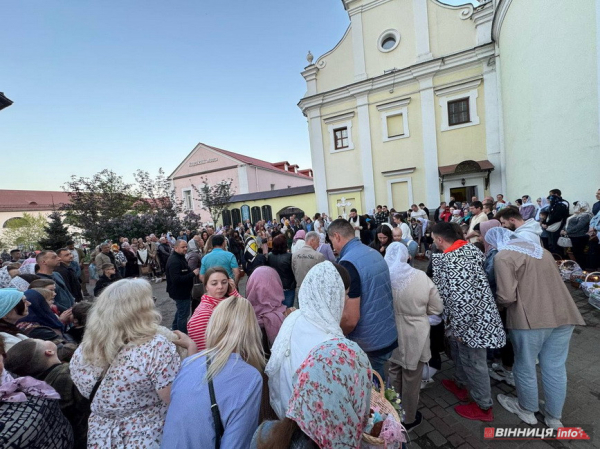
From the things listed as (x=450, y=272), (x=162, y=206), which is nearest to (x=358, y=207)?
(x=162, y=206)

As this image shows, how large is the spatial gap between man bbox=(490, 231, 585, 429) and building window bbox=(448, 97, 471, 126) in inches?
556

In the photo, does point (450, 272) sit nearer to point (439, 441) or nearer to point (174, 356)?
point (439, 441)

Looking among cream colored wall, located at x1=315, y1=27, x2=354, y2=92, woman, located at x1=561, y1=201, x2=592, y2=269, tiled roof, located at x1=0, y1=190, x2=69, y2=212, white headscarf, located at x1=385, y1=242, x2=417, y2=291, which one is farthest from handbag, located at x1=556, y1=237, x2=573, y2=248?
tiled roof, located at x1=0, y1=190, x2=69, y2=212

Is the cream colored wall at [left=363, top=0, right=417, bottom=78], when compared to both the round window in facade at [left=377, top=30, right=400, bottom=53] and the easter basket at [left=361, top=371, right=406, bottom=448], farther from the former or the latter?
the easter basket at [left=361, top=371, right=406, bottom=448]

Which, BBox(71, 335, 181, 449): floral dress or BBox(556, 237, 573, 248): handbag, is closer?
BBox(71, 335, 181, 449): floral dress

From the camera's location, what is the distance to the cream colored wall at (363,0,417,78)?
14617mm

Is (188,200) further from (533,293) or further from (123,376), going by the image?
(533,293)

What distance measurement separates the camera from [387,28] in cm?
1504

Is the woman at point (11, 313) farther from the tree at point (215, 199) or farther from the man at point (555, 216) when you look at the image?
the tree at point (215, 199)

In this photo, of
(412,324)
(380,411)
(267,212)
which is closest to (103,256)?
(412,324)

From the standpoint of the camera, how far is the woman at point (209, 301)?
2.57 m

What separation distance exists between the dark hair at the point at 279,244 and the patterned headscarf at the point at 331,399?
3.37 meters

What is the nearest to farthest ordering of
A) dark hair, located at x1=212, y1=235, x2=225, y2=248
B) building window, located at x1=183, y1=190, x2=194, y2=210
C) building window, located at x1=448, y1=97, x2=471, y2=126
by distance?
dark hair, located at x1=212, y1=235, x2=225, y2=248
building window, located at x1=448, y1=97, x2=471, y2=126
building window, located at x1=183, y1=190, x2=194, y2=210

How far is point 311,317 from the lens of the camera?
5.44 ft
